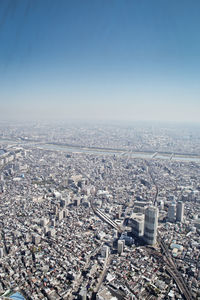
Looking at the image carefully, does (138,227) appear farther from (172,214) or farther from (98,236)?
(172,214)

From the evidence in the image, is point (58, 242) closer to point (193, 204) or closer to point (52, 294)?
point (52, 294)

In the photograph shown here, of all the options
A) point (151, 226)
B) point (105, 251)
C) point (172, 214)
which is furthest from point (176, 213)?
point (105, 251)

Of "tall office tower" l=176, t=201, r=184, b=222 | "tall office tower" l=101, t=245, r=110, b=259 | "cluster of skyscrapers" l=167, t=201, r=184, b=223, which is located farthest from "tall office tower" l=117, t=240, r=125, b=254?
"tall office tower" l=176, t=201, r=184, b=222

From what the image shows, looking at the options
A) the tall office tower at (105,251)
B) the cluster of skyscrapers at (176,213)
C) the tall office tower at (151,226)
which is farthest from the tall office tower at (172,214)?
the tall office tower at (105,251)

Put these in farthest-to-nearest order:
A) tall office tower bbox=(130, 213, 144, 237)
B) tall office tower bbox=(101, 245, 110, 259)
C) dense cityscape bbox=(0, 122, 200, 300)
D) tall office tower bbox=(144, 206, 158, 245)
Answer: tall office tower bbox=(130, 213, 144, 237) < tall office tower bbox=(144, 206, 158, 245) < tall office tower bbox=(101, 245, 110, 259) < dense cityscape bbox=(0, 122, 200, 300)

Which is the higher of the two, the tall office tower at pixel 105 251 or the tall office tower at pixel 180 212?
the tall office tower at pixel 180 212

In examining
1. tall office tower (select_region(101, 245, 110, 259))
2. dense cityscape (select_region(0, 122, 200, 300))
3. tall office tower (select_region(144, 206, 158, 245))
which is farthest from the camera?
tall office tower (select_region(144, 206, 158, 245))

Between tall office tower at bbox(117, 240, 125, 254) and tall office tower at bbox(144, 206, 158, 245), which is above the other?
tall office tower at bbox(144, 206, 158, 245)

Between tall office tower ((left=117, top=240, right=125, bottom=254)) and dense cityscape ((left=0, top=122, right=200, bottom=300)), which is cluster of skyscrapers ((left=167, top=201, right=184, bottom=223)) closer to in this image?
dense cityscape ((left=0, top=122, right=200, bottom=300))

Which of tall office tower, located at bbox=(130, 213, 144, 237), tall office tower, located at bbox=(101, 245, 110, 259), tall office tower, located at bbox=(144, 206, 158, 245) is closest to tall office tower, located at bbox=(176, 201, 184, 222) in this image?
tall office tower, located at bbox=(130, 213, 144, 237)

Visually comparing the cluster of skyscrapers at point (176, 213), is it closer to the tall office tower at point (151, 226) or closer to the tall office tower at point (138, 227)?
the tall office tower at point (138, 227)

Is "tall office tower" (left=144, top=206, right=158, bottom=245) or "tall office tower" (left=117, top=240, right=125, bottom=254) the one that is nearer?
"tall office tower" (left=117, top=240, right=125, bottom=254)

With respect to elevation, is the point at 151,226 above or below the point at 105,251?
above
